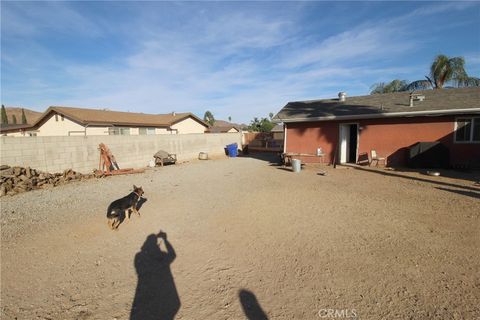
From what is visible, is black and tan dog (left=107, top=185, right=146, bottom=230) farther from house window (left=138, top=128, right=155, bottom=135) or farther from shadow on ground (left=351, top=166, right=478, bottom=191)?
house window (left=138, top=128, right=155, bottom=135)

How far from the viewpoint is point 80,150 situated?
1179 centimetres

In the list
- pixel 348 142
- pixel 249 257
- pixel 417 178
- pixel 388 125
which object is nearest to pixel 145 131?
pixel 348 142

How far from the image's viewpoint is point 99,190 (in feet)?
30.3

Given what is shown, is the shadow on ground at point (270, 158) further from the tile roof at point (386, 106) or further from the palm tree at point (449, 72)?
the palm tree at point (449, 72)

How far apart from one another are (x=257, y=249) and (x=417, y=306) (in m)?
2.38

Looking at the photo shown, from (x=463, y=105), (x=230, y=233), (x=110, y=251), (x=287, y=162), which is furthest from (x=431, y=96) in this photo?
(x=110, y=251)

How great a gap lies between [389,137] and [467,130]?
3052 millimetres

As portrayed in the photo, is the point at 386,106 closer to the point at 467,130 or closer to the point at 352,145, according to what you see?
the point at 352,145

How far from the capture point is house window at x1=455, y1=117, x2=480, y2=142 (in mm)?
11234

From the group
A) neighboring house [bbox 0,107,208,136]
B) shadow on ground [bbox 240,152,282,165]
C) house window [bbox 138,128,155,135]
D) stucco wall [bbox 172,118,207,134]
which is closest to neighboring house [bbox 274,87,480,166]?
shadow on ground [bbox 240,152,282,165]

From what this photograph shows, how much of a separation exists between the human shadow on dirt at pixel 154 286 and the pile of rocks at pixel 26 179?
733 cm

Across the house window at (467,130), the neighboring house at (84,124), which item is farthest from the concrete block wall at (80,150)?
the house window at (467,130)

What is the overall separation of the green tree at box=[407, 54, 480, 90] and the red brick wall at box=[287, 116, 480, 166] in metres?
11.9

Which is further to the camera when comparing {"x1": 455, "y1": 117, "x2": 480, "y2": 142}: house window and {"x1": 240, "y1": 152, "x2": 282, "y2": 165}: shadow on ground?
{"x1": 240, "y1": 152, "x2": 282, "y2": 165}: shadow on ground
